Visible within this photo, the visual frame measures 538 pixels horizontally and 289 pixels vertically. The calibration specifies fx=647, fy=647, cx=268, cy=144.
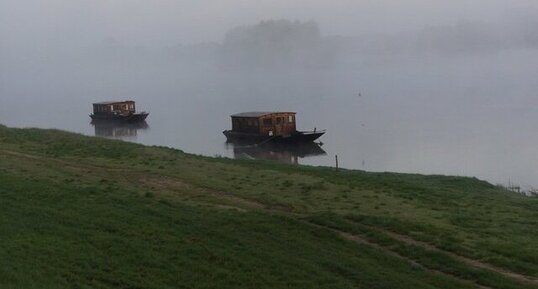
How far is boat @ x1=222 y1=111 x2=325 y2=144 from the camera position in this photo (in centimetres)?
5703

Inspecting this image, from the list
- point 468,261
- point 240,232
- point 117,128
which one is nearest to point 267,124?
point 117,128

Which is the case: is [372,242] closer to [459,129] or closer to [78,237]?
[78,237]

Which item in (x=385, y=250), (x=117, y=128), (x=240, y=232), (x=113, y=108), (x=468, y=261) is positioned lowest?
(x=468, y=261)

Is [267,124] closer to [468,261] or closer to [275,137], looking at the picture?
[275,137]

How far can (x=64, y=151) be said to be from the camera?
21266 mm

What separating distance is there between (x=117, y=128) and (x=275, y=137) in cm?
2602

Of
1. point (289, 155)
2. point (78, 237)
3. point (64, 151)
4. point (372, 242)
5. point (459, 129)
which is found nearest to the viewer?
point (78, 237)

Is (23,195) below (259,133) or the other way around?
below

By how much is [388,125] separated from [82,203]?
186 feet

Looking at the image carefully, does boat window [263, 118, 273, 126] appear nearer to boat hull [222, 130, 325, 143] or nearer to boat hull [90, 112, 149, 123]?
boat hull [222, 130, 325, 143]

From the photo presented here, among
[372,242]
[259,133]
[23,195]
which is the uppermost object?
[259,133]

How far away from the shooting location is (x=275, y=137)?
187 feet

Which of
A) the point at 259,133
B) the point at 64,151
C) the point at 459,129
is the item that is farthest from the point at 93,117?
the point at 64,151

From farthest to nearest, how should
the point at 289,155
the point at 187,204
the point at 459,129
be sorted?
the point at 459,129 → the point at 289,155 → the point at 187,204
